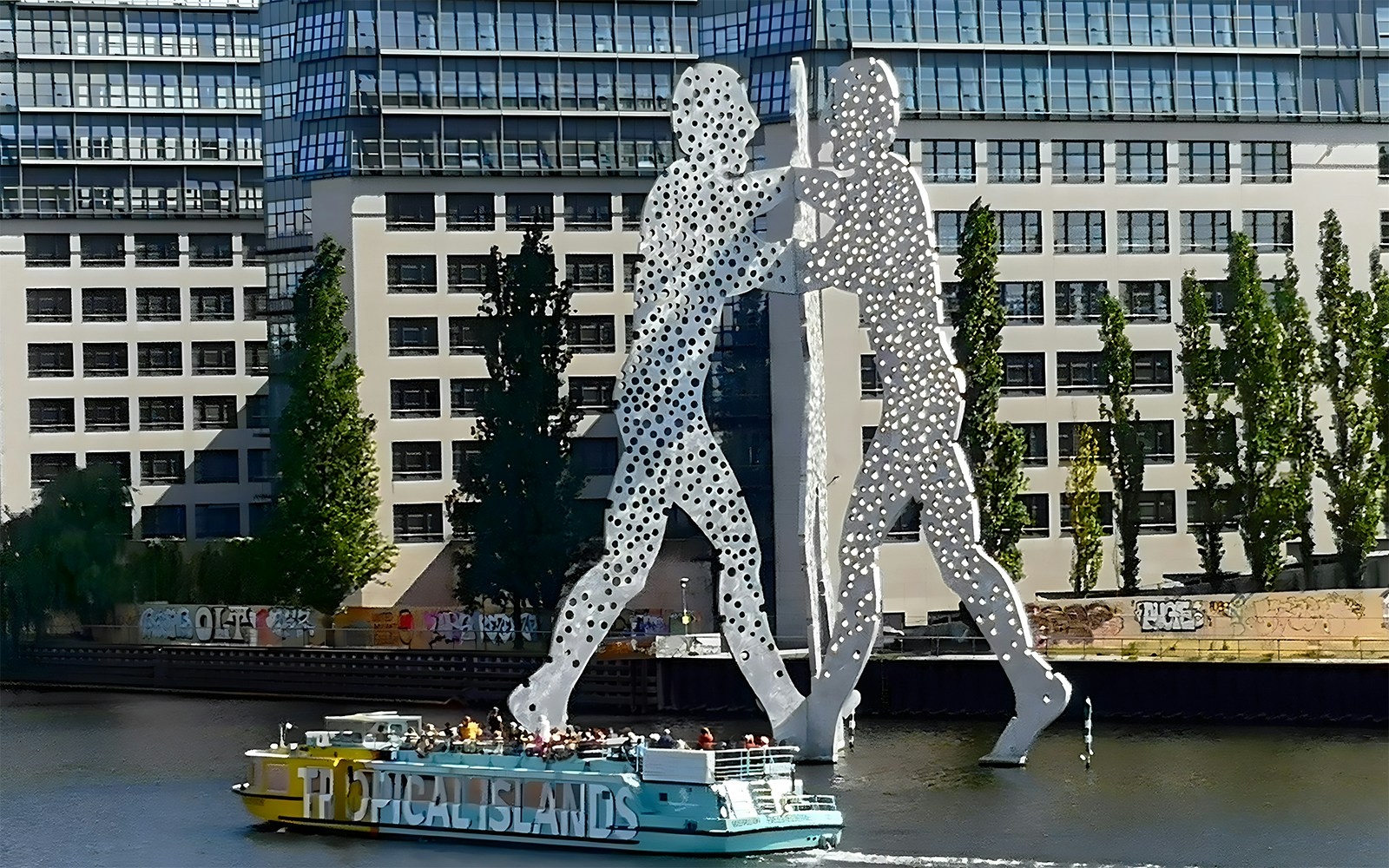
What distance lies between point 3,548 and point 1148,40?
155 ft

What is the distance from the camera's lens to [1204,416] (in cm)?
8306

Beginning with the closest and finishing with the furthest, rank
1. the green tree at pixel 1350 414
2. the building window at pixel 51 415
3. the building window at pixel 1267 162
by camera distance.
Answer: the green tree at pixel 1350 414, the building window at pixel 1267 162, the building window at pixel 51 415

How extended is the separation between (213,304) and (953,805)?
67.7 m

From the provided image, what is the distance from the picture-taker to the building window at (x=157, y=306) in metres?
116

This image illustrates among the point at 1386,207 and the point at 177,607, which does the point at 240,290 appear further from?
the point at 1386,207

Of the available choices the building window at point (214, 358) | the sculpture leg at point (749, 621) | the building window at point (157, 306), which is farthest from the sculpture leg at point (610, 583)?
the building window at point (157, 306)

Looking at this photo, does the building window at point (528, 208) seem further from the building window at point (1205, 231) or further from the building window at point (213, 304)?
the building window at point (213, 304)

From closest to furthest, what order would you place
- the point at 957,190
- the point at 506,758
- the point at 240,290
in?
the point at 506,758 → the point at 957,190 → the point at 240,290

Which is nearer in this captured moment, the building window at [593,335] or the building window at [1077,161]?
the building window at [1077,161]

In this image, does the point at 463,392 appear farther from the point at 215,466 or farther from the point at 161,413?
the point at 161,413

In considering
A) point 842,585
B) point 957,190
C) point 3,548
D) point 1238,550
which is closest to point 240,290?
point 3,548

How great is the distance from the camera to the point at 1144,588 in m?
90.9

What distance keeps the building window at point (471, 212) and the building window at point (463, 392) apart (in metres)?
5.53

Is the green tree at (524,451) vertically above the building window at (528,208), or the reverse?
the building window at (528,208)
